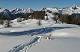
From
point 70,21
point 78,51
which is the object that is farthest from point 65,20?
point 78,51

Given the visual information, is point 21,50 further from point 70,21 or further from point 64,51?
point 70,21

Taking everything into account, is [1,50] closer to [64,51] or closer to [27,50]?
[27,50]

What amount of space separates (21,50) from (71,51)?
237 cm

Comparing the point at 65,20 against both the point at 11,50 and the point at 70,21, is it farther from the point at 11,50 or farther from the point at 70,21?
the point at 11,50

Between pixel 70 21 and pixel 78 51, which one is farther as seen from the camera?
pixel 70 21

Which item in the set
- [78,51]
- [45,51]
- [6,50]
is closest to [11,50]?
[6,50]

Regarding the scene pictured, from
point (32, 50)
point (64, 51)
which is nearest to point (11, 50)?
point (32, 50)

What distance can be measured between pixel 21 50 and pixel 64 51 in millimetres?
2032

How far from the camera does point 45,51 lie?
9969 mm

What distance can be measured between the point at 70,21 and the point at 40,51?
158 feet

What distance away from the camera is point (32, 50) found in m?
9.96

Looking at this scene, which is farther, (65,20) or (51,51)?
(65,20)

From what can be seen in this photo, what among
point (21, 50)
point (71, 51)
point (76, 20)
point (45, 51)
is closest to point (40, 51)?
point (45, 51)

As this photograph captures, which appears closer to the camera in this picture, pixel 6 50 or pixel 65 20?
pixel 6 50
